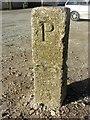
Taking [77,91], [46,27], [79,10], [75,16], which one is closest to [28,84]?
[77,91]

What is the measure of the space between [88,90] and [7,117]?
5.58ft

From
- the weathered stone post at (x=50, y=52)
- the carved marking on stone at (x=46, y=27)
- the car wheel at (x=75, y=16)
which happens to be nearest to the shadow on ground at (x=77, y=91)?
the weathered stone post at (x=50, y=52)

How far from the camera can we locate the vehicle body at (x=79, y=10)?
17.2m

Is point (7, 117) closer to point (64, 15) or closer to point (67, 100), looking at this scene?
point (67, 100)

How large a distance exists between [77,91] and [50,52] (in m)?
1.31

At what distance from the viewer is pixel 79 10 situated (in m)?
17.4

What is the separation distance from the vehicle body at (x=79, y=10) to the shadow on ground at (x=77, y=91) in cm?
1178

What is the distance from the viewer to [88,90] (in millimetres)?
5336

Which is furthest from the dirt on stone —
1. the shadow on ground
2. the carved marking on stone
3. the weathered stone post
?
the carved marking on stone

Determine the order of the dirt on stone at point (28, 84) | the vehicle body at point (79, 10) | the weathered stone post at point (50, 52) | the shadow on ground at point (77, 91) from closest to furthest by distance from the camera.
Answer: the weathered stone post at point (50, 52) < the dirt on stone at point (28, 84) < the shadow on ground at point (77, 91) < the vehicle body at point (79, 10)

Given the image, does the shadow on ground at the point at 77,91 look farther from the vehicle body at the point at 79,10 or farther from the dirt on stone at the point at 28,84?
the vehicle body at the point at 79,10

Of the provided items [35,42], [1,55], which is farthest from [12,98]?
[1,55]

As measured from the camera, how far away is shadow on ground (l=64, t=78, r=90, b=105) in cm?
A: 488

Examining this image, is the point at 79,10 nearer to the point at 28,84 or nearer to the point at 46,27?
the point at 28,84
